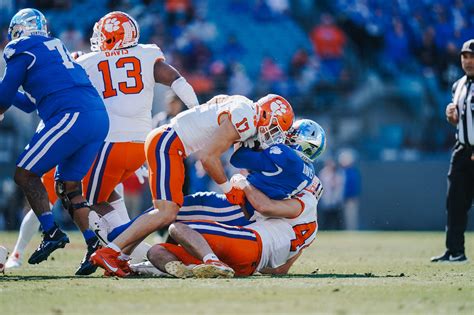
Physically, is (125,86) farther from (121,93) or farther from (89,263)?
(89,263)

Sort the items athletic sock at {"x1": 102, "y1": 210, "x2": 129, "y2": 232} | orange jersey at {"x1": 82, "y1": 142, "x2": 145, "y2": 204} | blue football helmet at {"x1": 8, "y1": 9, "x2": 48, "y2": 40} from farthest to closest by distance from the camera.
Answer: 1. orange jersey at {"x1": 82, "y1": 142, "x2": 145, "y2": 204}
2. athletic sock at {"x1": 102, "y1": 210, "x2": 129, "y2": 232}
3. blue football helmet at {"x1": 8, "y1": 9, "x2": 48, "y2": 40}

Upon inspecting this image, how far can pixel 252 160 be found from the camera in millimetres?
6891

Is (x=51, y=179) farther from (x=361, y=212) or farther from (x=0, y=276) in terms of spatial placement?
(x=361, y=212)

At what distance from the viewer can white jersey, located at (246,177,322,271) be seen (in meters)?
6.82

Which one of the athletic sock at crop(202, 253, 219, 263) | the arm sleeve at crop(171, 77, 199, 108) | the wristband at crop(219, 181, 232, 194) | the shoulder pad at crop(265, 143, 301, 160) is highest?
the arm sleeve at crop(171, 77, 199, 108)

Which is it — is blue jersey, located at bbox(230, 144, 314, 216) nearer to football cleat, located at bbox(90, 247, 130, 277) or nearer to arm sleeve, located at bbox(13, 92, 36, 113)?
football cleat, located at bbox(90, 247, 130, 277)

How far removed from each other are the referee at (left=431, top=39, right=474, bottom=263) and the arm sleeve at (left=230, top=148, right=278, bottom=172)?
9.66ft

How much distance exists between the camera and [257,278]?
6652mm

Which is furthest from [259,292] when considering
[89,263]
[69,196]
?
[69,196]

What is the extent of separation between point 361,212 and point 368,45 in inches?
141

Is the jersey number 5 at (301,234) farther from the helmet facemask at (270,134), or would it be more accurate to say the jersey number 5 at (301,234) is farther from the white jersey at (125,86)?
the white jersey at (125,86)

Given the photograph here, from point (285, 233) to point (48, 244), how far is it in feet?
5.72

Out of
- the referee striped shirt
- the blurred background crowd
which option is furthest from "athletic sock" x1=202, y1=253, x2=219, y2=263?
the blurred background crowd

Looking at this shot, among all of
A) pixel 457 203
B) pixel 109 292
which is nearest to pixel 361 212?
pixel 457 203
